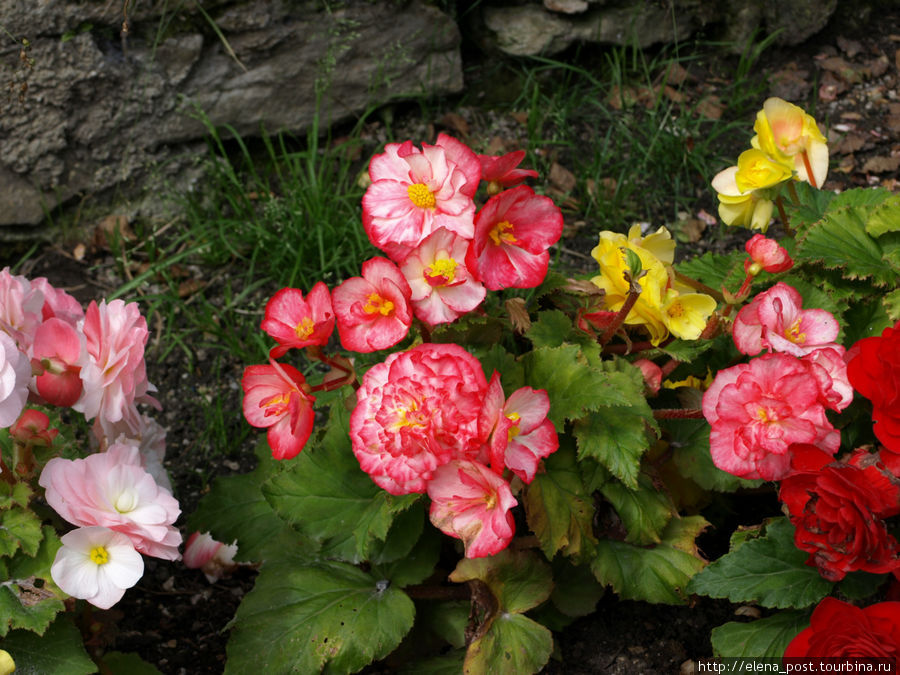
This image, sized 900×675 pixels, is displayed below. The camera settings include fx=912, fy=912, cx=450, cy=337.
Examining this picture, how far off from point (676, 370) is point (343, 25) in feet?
6.00

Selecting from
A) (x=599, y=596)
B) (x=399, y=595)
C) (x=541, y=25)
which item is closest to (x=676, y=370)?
(x=599, y=596)

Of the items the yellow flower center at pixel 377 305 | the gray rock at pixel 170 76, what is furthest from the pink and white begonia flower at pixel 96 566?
the gray rock at pixel 170 76

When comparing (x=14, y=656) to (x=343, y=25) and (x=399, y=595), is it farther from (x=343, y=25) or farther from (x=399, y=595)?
(x=343, y=25)

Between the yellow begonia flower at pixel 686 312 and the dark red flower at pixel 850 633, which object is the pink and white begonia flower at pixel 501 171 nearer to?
the yellow begonia flower at pixel 686 312

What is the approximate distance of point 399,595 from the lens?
69.4 inches

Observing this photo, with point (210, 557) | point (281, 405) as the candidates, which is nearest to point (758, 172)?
point (281, 405)

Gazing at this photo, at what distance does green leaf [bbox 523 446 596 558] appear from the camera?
164cm

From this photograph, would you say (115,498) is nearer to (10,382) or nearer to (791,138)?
(10,382)

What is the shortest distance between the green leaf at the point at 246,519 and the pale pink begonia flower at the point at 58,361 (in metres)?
0.43

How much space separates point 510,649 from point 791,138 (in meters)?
1.15

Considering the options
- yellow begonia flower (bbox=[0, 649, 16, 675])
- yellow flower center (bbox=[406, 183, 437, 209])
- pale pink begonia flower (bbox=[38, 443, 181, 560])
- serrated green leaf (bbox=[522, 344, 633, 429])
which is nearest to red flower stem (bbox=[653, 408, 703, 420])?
serrated green leaf (bbox=[522, 344, 633, 429])

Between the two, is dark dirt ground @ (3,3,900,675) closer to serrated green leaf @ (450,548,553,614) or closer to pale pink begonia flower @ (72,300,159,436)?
serrated green leaf @ (450,548,553,614)

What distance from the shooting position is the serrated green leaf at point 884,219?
6.05 ft

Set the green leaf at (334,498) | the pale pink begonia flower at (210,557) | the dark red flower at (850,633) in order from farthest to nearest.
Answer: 1. the pale pink begonia flower at (210,557)
2. the green leaf at (334,498)
3. the dark red flower at (850,633)
